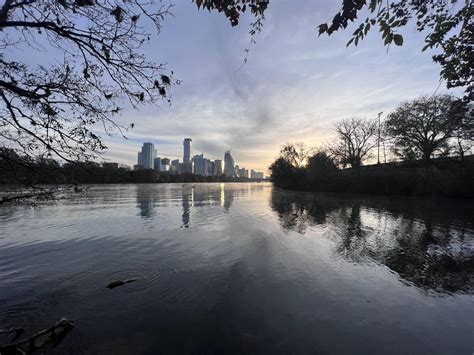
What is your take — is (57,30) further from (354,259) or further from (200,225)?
(200,225)

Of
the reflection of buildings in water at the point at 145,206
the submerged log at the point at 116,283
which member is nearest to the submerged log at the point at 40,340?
the submerged log at the point at 116,283

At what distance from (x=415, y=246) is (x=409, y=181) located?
31.7m

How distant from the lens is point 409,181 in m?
37.0

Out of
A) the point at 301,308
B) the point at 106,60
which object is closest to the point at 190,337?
the point at 301,308

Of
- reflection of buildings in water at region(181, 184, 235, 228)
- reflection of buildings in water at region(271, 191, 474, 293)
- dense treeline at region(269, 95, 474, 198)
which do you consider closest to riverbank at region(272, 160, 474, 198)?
dense treeline at region(269, 95, 474, 198)

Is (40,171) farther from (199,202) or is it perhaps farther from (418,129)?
(418,129)

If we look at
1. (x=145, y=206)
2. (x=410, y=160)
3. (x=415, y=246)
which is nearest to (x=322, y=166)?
(x=410, y=160)

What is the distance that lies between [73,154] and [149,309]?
3978mm

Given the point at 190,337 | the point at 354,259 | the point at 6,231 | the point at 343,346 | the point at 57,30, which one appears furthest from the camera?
the point at 6,231

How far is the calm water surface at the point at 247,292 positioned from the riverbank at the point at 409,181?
24.1 metres

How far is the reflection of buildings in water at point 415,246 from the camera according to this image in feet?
25.3

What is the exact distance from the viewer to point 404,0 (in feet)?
10.6

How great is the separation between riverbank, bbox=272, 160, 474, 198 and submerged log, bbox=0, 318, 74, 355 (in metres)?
40.3

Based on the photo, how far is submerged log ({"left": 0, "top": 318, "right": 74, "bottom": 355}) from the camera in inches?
160
